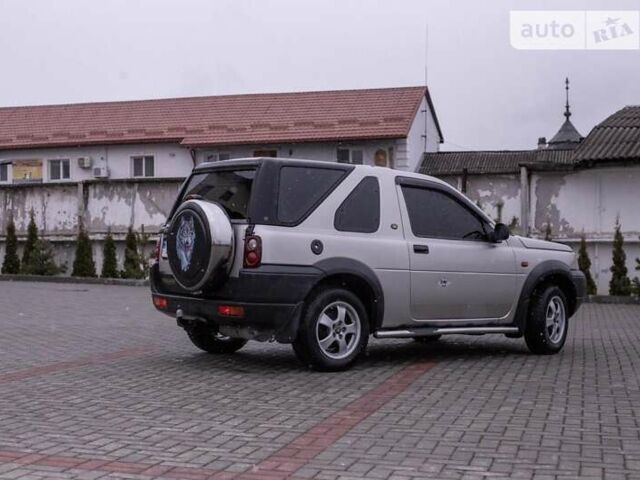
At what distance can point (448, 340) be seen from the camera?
1230 centimetres

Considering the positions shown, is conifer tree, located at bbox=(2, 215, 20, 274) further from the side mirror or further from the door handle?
the door handle

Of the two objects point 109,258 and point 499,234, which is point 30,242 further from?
point 499,234

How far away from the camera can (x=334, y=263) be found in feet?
28.4

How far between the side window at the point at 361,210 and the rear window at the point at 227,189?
2.95 ft

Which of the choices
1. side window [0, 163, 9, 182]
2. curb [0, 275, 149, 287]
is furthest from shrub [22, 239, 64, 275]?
side window [0, 163, 9, 182]

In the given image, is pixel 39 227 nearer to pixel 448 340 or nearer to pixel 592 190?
pixel 592 190

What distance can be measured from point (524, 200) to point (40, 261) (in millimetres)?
13400

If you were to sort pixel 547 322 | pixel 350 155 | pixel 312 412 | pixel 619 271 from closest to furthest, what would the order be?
pixel 312 412 → pixel 547 322 → pixel 619 271 → pixel 350 155

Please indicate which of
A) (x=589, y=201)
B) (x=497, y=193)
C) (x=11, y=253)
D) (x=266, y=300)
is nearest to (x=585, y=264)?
(x=589, y=201)

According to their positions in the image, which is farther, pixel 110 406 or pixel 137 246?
pixel 137 246

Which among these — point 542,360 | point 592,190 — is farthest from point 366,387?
point 592,190

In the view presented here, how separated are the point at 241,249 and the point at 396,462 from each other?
3357 mm

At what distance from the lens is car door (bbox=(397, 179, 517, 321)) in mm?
9445

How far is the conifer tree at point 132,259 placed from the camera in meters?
25.5
